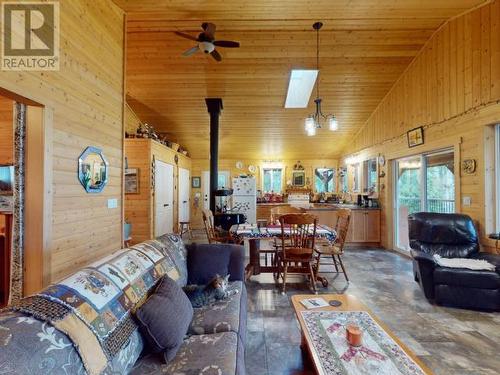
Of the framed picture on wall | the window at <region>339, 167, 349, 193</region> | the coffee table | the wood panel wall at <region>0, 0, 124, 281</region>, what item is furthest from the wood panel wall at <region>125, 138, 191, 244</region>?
the window at <region>339, 167, 349, 193</region>

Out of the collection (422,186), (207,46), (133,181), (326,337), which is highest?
(207,46)

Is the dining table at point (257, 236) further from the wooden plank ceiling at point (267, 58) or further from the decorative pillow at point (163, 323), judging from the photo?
the wooden plank ceiling at point (267, 58)

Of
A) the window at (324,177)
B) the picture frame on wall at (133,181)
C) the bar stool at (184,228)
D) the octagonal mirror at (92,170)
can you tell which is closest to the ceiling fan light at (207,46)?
the octagonal mirror at (92,170)

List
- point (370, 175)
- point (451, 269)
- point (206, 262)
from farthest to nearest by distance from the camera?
point (370, 175) → point (451, 269) → point (206, 262)

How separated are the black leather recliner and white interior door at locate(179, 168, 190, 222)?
19.2 ft

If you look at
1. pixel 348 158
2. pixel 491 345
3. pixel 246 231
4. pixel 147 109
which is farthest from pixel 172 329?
pixel 348 158

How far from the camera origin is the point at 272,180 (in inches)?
349

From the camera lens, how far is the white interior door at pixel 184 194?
760cm

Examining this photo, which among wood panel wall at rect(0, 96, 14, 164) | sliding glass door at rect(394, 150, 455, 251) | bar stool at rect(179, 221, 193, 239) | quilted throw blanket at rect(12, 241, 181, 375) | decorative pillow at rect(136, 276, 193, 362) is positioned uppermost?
wood panel wall at rect(0, 96, 14, 164)

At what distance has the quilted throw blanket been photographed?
40.5 inches

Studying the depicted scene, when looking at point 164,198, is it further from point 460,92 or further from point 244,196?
point 460,92

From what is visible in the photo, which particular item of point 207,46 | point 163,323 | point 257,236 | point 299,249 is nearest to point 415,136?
point 299,249

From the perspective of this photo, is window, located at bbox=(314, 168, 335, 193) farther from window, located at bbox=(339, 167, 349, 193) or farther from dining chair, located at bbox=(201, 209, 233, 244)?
dining chair, located at bbox=(201, 209, 233, 244)

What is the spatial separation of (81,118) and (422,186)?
5.32 meters
